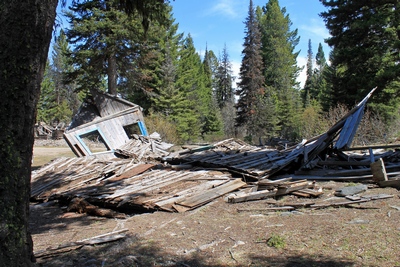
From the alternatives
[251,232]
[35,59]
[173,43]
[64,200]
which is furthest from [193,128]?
[35,59]

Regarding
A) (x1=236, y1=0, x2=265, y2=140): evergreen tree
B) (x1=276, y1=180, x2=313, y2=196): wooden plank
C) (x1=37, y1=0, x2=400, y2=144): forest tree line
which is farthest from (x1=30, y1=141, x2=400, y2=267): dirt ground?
(x1=236, y1=0, x2=265, y2=140): evergreen tree

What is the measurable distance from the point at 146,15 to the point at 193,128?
33181mm

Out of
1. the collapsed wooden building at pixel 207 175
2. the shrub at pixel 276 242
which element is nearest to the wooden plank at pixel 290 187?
the collapsed wooden building at pixel 207 175

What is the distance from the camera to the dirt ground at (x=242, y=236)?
4.23 metres

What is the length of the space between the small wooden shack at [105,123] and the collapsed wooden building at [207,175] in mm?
432

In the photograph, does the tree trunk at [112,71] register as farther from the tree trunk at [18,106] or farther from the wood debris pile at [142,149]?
the tree trunk at [18,106]

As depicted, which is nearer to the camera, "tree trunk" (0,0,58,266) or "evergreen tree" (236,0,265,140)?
"tree trunk" (0,0,58,266)

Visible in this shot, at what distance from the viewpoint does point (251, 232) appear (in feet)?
17.6

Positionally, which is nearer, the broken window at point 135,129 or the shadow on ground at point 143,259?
the shadow on ground at point 143,259

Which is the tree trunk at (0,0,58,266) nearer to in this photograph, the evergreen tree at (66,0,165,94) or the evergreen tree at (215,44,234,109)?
the evergreen tree at (66,0,165,94)

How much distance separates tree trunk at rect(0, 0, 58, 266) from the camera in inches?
104

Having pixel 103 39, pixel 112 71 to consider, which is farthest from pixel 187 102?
pixel 103 39

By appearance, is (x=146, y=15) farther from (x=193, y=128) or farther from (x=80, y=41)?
(x=193, y=128)

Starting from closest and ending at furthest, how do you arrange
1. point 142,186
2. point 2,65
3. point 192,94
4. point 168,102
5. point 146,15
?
point 2,65
point 146,15
point 142,186
point 168,102
point 192,94
